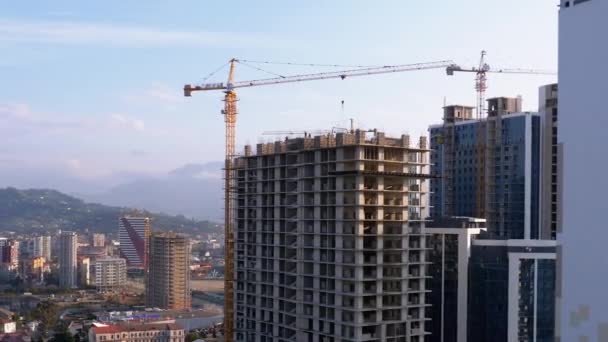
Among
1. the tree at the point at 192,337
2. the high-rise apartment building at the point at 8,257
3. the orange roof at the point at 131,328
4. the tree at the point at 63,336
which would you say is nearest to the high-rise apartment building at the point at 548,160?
the tree at the point at 192,337

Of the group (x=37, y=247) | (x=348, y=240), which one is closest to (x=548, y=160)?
(x=348, y=240)

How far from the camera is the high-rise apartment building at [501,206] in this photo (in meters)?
15.0

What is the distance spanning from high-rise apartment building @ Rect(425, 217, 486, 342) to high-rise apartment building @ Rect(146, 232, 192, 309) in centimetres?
2746

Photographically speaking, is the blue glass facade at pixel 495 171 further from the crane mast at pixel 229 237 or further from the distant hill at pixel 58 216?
the distant hill at pixel 58 216

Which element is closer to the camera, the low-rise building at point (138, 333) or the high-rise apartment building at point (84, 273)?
the low-rise building at point (138, 333)

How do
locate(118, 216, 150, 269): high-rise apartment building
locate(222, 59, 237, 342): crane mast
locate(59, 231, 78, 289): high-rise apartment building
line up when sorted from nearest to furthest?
locate(222, 59, 237, 342): crane mast → locate(59, 231, 78, 289): high-rise apartment building → locate(118, 216, 150, 269): high-rise apartment building

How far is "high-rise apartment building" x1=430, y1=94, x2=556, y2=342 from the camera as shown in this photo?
1495cm

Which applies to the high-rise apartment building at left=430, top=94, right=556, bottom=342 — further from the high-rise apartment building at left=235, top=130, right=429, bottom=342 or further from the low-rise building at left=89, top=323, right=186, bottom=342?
the low-rise building at left=89, top=323, right=186, bottom=342

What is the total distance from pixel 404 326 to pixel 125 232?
53360 mm

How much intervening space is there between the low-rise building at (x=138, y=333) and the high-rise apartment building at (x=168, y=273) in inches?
479

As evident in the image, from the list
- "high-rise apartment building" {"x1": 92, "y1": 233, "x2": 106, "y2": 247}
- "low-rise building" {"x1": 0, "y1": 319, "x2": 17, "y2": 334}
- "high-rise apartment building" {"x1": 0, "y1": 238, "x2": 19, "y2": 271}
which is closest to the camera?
"low-rise building" {"x1": 0, "y1": 319, "x2": 17, "y2": 334}

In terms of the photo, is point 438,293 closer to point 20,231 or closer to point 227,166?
point 227,166

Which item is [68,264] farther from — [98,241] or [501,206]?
[501,206]

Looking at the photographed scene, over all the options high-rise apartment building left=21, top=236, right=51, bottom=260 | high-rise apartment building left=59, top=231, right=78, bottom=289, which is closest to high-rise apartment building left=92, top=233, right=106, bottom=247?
high-rise apartment building left=21, top=236, right=51, bottom=260
